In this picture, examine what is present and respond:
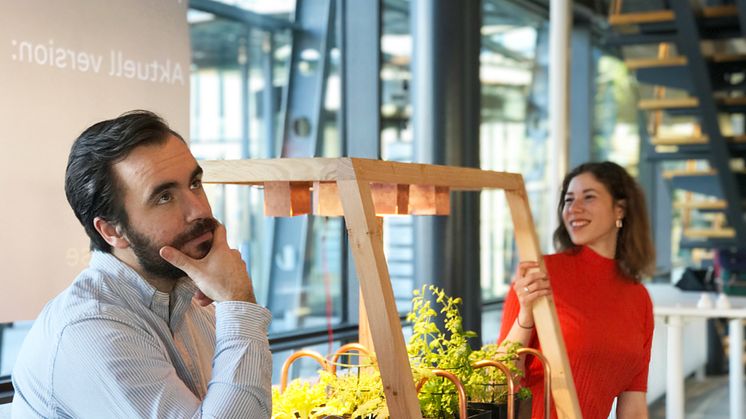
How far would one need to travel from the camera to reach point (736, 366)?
5.61 m

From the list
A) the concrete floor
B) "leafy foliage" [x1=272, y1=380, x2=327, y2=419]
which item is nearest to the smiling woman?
"leafy foliage" [x1=272, y1=380, x2=327, y2=419]

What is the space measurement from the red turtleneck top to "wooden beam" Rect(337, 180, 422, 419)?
46.1 inches

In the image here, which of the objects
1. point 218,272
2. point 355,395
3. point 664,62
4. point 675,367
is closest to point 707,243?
point 664,62

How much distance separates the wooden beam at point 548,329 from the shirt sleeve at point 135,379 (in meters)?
1.08

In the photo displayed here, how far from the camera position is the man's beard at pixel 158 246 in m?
1.53

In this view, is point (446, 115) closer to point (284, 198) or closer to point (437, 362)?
point (437, 362)

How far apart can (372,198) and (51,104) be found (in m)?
1.44

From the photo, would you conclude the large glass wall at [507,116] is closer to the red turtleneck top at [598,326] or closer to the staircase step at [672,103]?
the staircase step at [672,103]

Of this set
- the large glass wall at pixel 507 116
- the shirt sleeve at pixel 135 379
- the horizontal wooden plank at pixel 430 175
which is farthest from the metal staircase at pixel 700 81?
the shirt sleeve at pixel 135 379

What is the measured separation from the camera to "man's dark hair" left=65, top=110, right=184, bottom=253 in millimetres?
1540

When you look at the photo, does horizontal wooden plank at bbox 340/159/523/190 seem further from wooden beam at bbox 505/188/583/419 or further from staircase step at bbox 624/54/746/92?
staircase step at bbox 624/54/746/92

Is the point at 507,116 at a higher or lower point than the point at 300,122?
higher

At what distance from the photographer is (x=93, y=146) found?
1550mm

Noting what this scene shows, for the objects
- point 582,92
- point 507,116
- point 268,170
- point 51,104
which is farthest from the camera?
point 582,92
